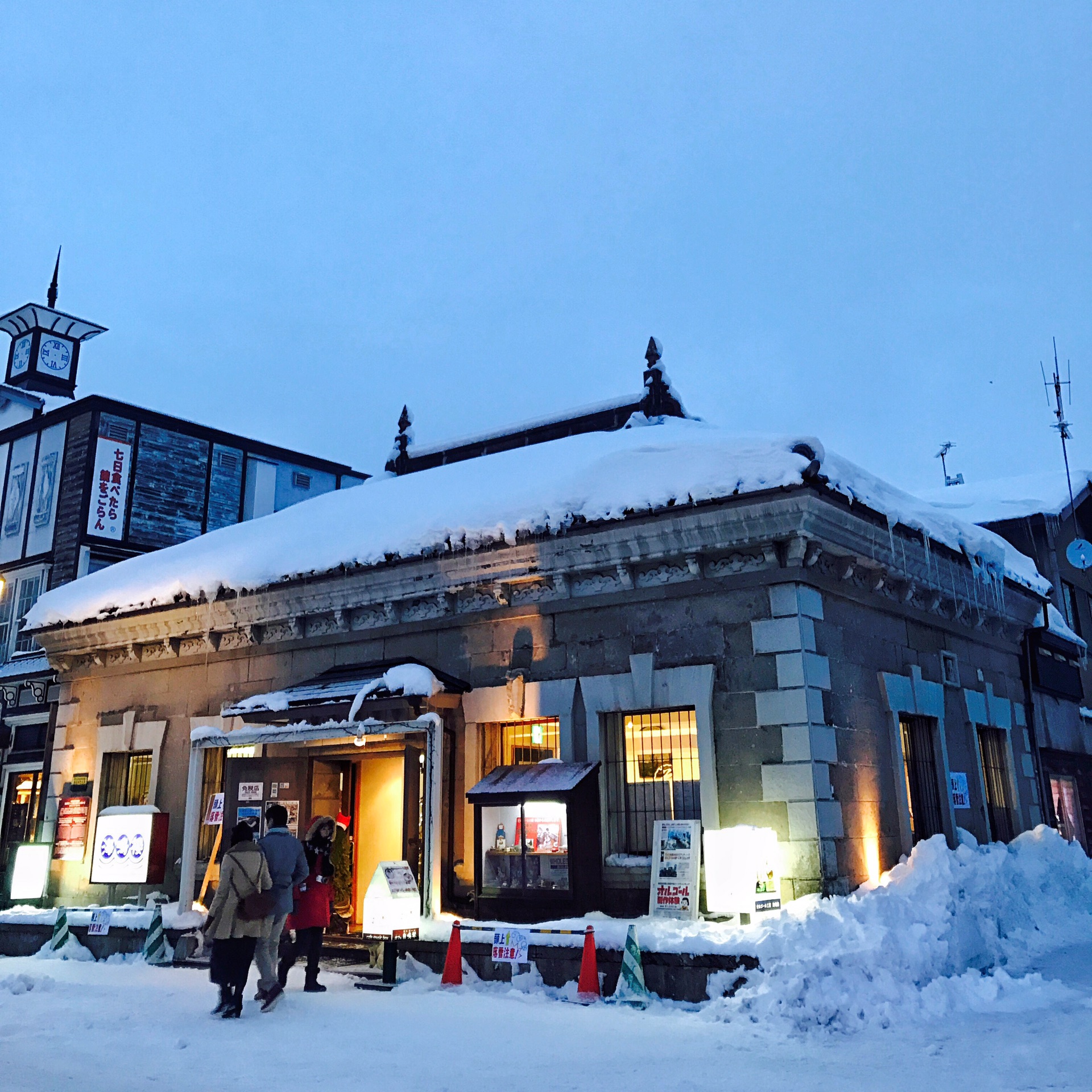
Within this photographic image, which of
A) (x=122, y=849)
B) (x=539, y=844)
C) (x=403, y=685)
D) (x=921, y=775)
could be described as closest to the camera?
(x=539, y=844)

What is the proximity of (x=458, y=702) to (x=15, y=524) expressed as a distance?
20056 mm

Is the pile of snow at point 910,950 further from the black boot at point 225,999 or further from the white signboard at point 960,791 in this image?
the black boot at point 225,999

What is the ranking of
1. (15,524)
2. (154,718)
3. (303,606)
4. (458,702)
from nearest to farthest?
(458,702) < (303,606) < (154,718) < (15,524)

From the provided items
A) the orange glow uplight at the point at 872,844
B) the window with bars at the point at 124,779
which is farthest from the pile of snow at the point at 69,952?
the orange glow uplight at the point at 872,844

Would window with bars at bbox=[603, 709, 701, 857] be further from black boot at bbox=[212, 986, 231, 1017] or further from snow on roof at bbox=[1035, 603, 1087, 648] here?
snow on roof at bbox=[1035, 603, 1087, 648]

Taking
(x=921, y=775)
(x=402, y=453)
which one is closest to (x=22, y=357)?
(x=402, y=453)

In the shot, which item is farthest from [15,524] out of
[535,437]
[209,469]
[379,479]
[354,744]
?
[354,744]

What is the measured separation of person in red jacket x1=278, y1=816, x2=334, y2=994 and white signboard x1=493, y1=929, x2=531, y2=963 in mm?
1800

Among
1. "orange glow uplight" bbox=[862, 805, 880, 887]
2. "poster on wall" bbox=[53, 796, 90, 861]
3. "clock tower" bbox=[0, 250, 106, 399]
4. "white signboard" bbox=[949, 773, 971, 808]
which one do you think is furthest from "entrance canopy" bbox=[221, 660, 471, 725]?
"clock tower" bbox=[0, 250, 106, 399]

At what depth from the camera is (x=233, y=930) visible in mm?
9070

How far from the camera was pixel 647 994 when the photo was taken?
955 cm

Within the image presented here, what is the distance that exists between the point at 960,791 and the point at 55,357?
102ft

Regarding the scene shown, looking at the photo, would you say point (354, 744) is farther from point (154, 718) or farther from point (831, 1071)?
point (831, 1071)

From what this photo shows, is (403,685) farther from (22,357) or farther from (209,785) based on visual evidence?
(22,357)
